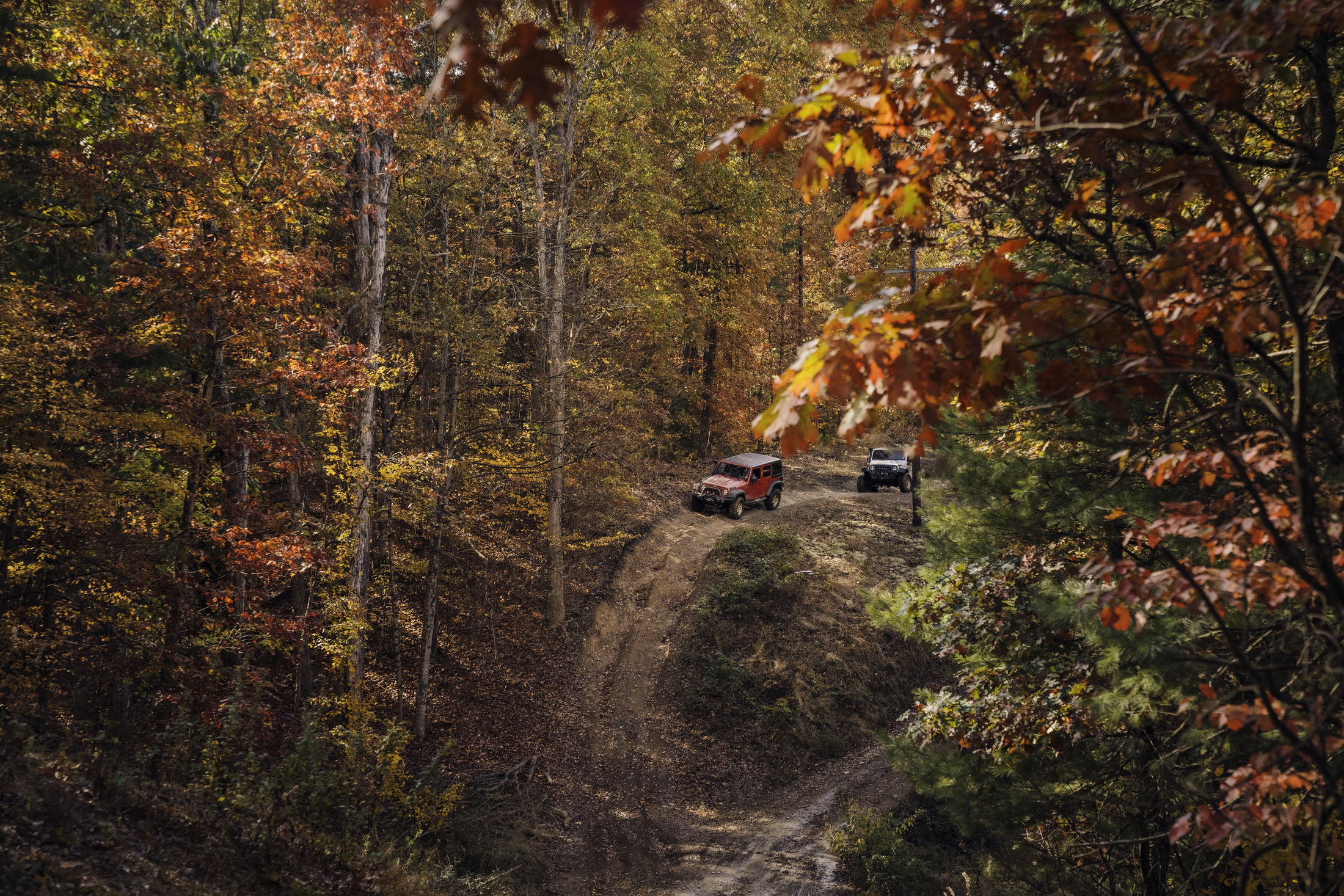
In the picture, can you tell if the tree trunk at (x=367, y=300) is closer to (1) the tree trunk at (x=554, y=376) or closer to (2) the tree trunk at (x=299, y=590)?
(2) the tree trunk at (x=299, y=590)

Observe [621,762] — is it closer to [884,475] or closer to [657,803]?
[657,803]

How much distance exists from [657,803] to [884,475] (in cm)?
1824

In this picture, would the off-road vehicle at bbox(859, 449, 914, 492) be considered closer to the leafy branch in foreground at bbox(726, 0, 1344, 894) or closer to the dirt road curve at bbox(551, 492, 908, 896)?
the dirt road curve at bbox(551, 492, 908, 896)

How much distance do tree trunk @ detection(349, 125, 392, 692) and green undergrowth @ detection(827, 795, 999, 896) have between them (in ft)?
32.0

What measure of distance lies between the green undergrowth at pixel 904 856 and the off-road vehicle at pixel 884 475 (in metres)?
15.9

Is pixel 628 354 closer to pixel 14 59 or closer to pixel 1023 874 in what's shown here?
pixel 14 59

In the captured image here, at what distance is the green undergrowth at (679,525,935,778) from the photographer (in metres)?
17.3

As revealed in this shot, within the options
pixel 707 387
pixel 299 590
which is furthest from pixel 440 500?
pixel 707 387

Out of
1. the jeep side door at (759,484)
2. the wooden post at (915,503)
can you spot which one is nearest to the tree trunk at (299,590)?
the jeep side door at (759,484)

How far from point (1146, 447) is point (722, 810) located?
1426cm

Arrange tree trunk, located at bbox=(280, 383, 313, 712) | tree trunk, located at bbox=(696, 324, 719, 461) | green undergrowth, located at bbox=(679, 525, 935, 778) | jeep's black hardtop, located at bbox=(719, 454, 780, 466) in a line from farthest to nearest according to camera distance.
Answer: tree trunk, located at bbox=(696, 324, 719, 461), jeep's black hardtop, located at bbox=(719, 454, 780, 466), green undergrowth, located at bbox=(679, 525, 935, 778), tree trunk, located at bbox=(280, 383, 313, 712)

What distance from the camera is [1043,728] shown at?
7590 millimetres

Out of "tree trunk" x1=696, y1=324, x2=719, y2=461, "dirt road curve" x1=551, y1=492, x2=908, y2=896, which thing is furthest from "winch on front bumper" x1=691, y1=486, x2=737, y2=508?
"tree trunk" x1=696, y1=324, x2=719, y2=461

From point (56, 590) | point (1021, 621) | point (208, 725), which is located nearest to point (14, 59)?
point (56, 590)
